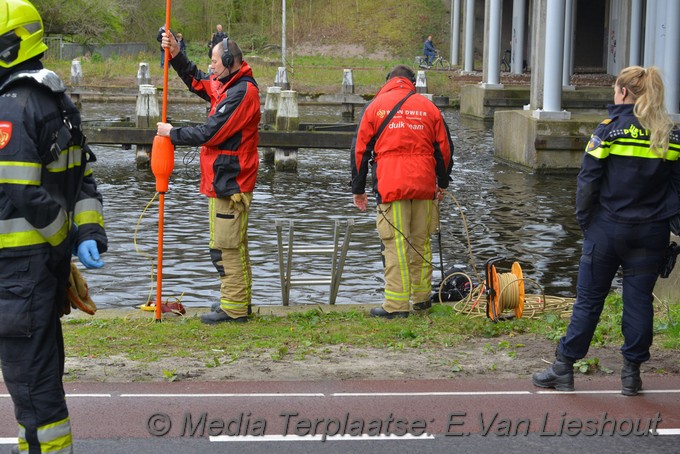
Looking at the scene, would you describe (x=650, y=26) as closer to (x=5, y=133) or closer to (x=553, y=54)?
(x=553, y=54)

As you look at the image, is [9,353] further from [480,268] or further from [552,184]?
[552,184]

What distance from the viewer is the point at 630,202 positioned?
6.46 m

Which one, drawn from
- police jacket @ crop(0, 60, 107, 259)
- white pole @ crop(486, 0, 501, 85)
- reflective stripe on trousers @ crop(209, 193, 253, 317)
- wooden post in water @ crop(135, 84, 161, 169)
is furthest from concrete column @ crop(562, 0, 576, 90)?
police jacket @ crop(0, 60, 107, 259)

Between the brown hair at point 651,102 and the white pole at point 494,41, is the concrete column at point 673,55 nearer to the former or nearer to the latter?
the white pole at point 494,41

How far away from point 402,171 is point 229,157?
1.42m

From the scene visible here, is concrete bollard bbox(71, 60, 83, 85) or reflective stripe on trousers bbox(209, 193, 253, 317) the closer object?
reflective stripe on trousers bbox(209, 193, 253, 317)

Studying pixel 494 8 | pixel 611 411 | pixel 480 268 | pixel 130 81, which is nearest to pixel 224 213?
pixel 611 411

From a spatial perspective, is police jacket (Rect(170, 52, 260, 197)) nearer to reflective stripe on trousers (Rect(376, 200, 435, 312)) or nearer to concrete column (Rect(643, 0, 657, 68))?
reflective stripe on trousers (Rect(376, 200, 435, 312))

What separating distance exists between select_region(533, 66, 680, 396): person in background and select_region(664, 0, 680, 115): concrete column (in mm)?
15210

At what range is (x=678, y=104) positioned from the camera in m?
21.7

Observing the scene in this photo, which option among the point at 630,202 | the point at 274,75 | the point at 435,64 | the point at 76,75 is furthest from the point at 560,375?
the point at 435,64

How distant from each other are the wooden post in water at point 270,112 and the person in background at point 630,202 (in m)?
17.9

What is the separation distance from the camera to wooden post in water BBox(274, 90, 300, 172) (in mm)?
22672

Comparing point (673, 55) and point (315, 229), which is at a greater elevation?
point (673, 55)
